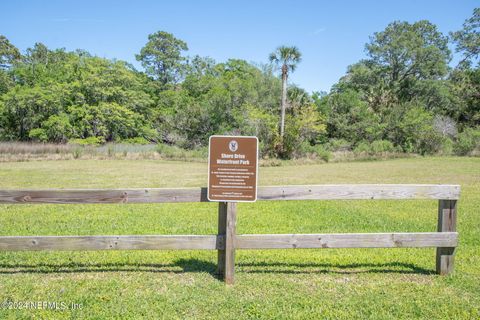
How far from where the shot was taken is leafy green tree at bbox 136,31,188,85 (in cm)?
6950

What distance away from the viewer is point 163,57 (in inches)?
2731

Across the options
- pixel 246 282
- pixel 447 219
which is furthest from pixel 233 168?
pixel 447 219

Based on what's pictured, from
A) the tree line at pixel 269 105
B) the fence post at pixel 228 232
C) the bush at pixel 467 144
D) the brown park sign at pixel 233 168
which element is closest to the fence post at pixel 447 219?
the brown park sign at pixel 233 168

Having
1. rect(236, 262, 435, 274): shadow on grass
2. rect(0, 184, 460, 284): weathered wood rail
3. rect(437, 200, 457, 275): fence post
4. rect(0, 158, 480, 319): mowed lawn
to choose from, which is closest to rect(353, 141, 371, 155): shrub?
rect(0, 158, 480, 319): mowed lawn

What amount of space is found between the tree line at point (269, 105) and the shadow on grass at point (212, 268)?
35257mm

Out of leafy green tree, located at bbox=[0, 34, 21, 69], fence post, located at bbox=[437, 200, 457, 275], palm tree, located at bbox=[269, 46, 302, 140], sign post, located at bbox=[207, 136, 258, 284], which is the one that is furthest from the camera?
leafy green tree, located at bbox=[0, 34, 21, 69]

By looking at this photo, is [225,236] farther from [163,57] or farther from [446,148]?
[163,57]

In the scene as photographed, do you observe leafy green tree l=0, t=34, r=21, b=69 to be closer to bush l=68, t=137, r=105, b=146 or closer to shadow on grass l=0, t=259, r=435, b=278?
bush l=68, t=137, r=105, b=146

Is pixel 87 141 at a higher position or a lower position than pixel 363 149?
lower

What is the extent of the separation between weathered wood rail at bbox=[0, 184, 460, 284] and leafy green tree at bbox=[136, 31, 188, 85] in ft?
220

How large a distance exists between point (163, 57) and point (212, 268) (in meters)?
68.0

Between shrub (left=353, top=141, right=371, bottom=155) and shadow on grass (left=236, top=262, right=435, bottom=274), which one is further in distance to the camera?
shrub (left=353, top=141, right=371, bottom=155)

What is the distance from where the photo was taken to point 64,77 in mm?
56344

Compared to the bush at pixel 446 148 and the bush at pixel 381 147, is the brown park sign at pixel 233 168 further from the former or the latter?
the bush at pixel 446 148
